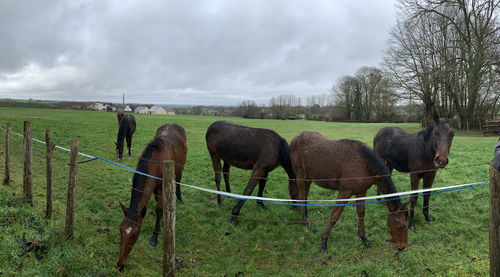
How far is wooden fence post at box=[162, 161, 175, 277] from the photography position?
303 cm

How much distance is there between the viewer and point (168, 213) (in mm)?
3059

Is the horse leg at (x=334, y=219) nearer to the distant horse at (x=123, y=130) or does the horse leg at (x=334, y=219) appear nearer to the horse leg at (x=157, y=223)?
the horse leg at (x=157, y=223)

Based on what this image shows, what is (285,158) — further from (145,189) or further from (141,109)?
(141,109)

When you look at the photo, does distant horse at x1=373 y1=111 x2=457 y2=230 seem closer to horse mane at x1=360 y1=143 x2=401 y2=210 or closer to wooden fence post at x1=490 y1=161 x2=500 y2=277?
horse mane at x1=360 y1=143 x2=401 y2=210

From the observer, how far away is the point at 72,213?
4.17 m

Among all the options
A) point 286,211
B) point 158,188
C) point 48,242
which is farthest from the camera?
point 286,211

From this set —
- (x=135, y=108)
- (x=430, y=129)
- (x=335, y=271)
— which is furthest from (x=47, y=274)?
(x=135, y=108)

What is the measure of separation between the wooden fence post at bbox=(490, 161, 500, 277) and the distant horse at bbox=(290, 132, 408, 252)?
146cm

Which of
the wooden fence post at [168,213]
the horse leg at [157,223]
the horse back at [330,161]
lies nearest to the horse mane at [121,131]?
the horse leg at [157,223]

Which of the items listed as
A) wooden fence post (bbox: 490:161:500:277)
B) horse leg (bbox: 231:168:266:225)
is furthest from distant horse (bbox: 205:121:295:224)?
wooden fence post (bbox: 490:161:500:277)

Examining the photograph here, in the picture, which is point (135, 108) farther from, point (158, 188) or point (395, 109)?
point (158, 188)

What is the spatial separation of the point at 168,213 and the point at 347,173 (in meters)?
3.14

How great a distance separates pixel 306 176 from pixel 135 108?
100 metres

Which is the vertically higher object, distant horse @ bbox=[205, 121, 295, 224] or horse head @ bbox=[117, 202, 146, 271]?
distant horse @ bbox=[205, 121, 295, 224]
